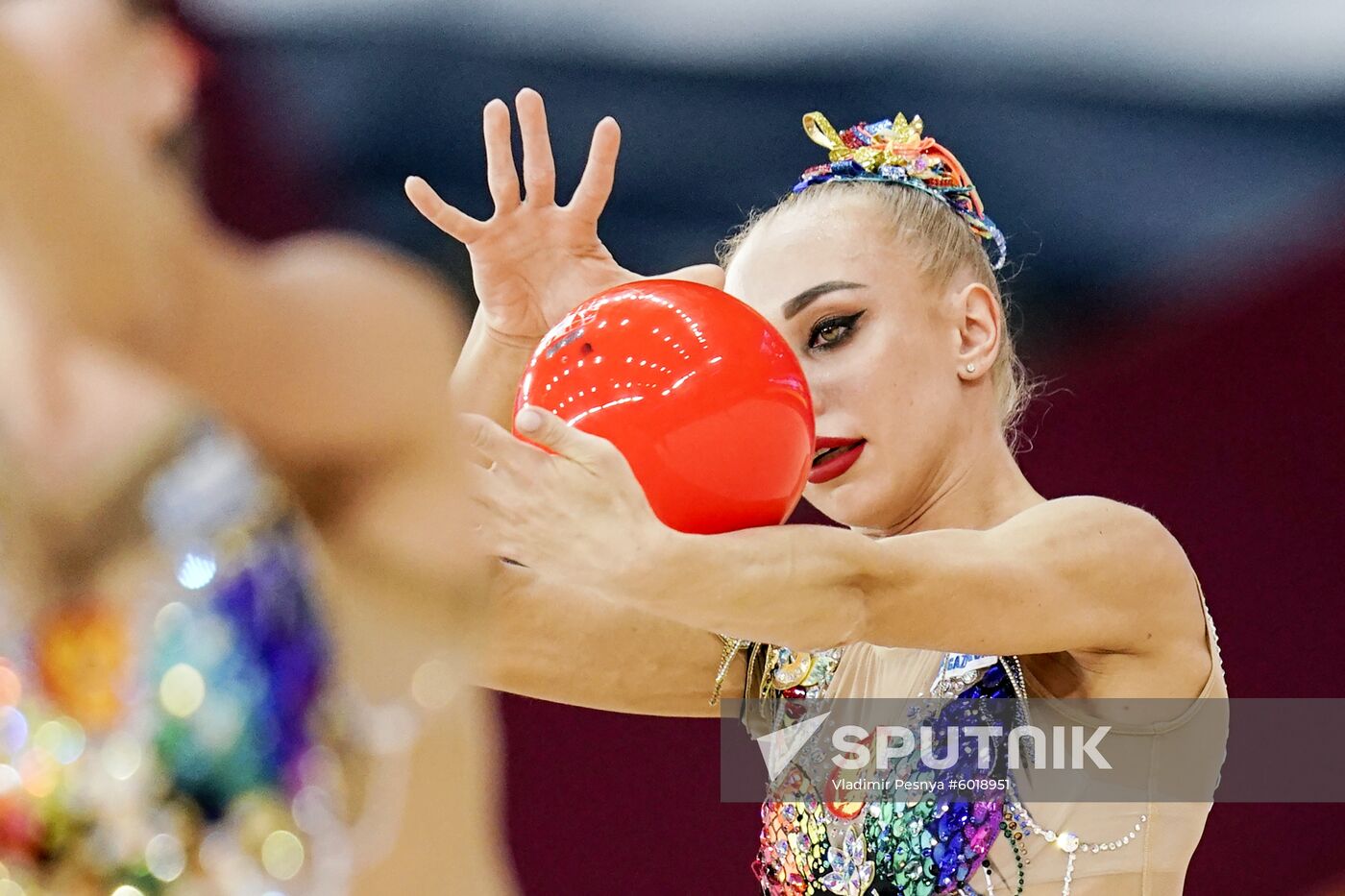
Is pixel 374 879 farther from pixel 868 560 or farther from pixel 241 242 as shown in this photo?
pixel 868 560

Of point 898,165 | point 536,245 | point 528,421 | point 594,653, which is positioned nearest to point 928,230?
point 898,165

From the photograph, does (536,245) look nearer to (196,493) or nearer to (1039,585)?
(1039,585)

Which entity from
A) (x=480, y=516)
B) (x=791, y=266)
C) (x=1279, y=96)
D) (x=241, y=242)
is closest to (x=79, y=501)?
(x=241, y=242)

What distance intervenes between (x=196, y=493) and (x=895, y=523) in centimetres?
106

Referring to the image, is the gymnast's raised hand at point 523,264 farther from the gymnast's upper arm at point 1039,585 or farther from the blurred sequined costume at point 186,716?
the blurred sequined costume at point 186,716

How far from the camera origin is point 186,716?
477 mm

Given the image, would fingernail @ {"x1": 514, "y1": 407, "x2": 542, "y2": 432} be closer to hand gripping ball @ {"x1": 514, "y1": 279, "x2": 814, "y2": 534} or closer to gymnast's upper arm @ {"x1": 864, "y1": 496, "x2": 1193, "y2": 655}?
hand gripping ball @ {"x1": 514, "y1": 279, "x2": 814, "y2": 534}

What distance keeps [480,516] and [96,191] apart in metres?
0.57

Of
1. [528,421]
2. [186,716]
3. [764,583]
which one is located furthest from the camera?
[764,583]

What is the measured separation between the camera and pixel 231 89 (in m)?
0.90

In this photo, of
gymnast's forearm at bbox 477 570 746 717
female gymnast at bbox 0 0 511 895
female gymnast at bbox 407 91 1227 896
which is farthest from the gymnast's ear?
gymnast's forearm at bbox 477 570 746 717

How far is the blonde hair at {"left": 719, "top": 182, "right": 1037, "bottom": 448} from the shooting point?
1396 mm

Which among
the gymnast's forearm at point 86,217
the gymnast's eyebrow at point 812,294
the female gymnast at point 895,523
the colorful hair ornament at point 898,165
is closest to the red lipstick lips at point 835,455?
the female gymnast at point 895,523

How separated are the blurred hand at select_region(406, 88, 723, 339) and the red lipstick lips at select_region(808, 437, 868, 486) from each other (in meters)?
0.20
